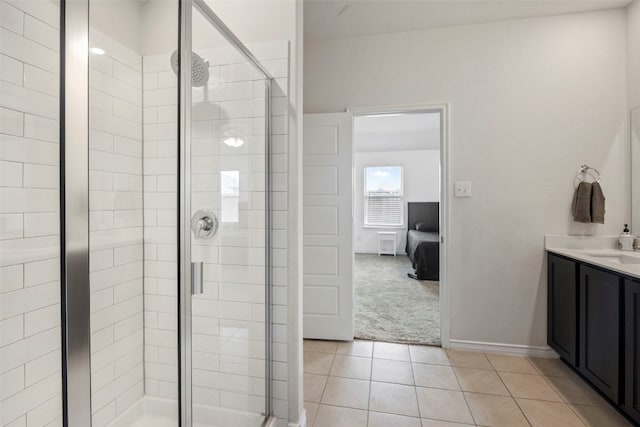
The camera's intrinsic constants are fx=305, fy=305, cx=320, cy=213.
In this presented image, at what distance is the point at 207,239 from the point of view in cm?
126

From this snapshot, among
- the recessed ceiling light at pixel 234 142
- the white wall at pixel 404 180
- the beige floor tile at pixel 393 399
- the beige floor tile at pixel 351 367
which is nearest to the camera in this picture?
the recessed ceiling light at pixel 234 142

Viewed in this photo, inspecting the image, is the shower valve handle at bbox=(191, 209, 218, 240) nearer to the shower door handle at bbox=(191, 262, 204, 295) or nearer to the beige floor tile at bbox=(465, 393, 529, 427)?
the shower door handle at bbox=(191, 262, 204, 295)

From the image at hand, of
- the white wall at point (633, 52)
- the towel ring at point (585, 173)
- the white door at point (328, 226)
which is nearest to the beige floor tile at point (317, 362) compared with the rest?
the white door at point (328, 226)

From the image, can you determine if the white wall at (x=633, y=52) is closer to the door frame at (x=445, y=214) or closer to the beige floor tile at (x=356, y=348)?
the door frame at (x=445, y=214)

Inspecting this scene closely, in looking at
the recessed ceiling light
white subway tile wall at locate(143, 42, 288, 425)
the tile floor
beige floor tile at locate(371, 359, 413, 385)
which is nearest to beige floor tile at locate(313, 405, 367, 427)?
the tile floor

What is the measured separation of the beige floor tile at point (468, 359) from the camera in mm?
2277

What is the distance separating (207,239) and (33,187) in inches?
23.0

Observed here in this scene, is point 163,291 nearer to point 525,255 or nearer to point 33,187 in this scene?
point 33,187

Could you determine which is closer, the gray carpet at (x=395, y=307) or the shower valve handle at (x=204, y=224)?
the shower valve handle at (x=204, y=224)

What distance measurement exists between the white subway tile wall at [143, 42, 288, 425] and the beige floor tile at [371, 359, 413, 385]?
2.74 ft

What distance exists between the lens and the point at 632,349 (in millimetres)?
1520

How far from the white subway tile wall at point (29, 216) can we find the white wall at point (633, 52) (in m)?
3.40

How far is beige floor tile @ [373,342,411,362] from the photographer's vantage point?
94.4 inches

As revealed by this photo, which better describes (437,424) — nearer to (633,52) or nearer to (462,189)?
(462,189)
